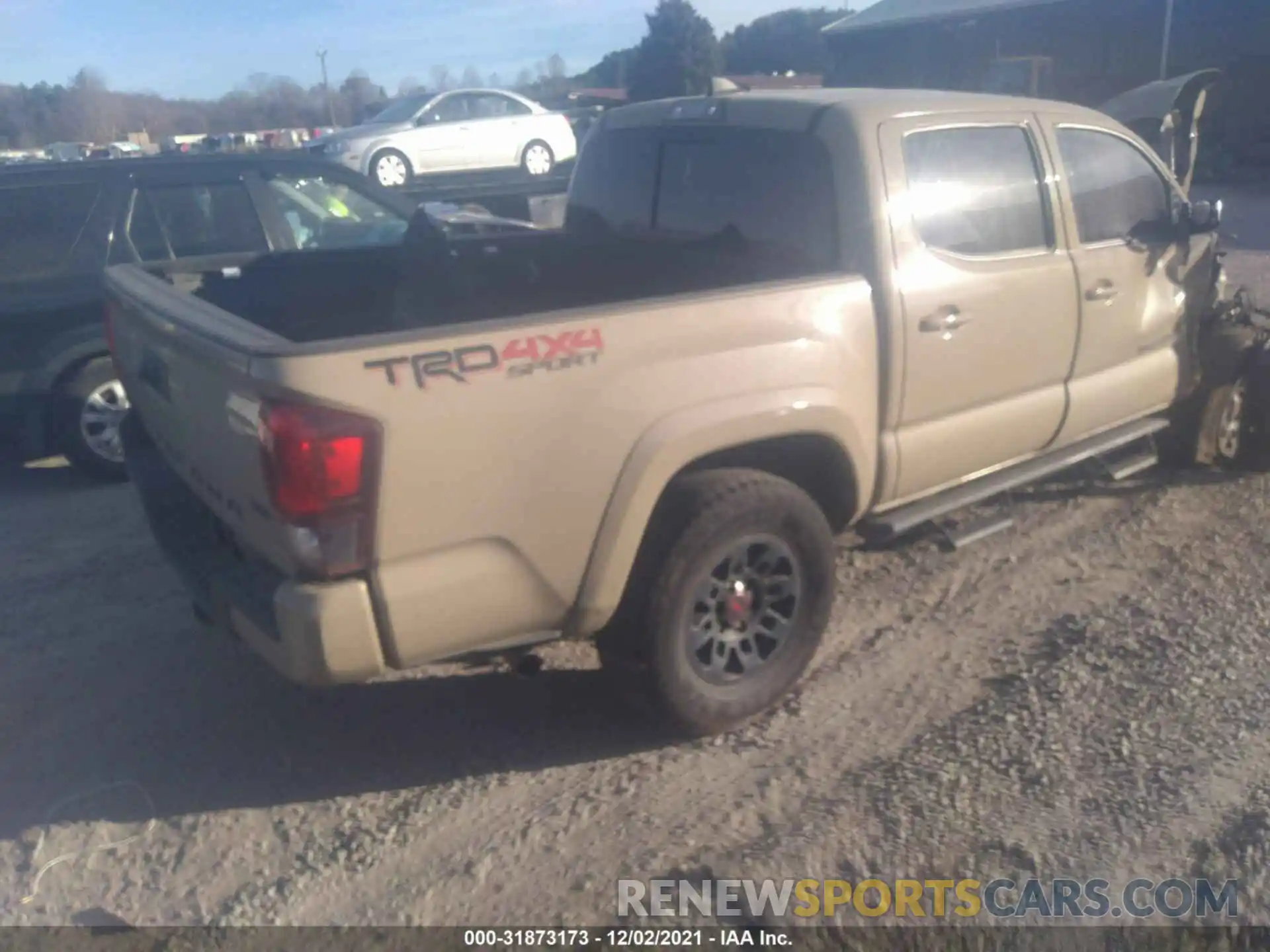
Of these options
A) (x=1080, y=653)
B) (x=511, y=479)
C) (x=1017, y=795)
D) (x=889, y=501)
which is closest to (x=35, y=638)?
(x=511, y=479)

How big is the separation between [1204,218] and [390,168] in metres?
14.9

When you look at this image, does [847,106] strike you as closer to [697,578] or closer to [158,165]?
[697,578]

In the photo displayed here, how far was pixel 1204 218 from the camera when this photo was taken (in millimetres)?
5285

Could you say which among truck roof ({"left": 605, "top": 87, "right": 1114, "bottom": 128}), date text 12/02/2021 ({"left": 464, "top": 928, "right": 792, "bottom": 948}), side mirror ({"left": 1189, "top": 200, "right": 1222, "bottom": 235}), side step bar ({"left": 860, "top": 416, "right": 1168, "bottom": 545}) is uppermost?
truck roof ({"left": 605, "top": 87, "right": 1114, "bottom": 128})

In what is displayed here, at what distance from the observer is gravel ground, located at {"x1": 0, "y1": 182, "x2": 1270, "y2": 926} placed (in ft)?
10.6

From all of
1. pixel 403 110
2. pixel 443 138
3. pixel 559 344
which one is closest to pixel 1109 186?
pixel 559 344

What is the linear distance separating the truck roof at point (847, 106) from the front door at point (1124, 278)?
23 centimetres

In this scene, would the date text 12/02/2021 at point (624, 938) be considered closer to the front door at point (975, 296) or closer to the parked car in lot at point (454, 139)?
the front door at point (975, 296)

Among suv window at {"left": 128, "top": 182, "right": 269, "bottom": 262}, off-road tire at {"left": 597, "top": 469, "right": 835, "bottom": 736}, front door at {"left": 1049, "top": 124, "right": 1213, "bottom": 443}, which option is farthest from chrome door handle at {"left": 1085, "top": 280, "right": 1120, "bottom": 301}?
suv window at {"left": 128, "top": 182, "right": 269, "bottom": 262}

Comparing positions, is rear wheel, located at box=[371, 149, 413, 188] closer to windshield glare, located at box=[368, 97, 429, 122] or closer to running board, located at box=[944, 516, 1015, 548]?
windshield glare, located at box=[368, 97, 429, 122]

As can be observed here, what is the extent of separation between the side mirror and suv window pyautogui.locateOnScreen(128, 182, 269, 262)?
15.9 feet

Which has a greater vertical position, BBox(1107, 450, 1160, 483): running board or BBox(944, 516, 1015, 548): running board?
BBox(944, 516, 1015, 548): running board

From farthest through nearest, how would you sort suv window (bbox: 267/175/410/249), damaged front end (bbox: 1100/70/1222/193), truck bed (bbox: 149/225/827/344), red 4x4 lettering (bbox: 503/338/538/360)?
suv window (bbox: 267/175/410/249)
damaged front end (bbox: 1100/70/1222/193)
truck bed (bbox: 149/225/827/344)
red 4x4 lettering (bbox: 503/338/538/360)

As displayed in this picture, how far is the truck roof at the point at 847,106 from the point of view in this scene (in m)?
4.16
